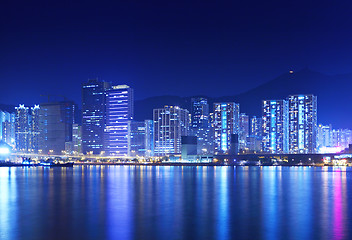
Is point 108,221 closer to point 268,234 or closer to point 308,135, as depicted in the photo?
point 268,234

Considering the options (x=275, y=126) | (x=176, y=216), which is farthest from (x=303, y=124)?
(x=176, y=216)

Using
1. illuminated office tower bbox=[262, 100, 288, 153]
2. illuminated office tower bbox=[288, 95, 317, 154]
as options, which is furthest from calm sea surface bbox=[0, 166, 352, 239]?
illuminated office tower bbox=[262, 100, 288, 153]

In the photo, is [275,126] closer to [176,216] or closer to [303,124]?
[303,124]

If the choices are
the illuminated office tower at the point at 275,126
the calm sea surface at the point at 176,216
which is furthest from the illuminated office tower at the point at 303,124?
the calm sea surface at the point at 176,216

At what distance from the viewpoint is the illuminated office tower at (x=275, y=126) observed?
189000 mm

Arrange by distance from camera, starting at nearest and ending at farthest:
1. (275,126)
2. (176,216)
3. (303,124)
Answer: (176,216) < (303,124) < (275,126)

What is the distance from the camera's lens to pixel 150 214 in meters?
22.5

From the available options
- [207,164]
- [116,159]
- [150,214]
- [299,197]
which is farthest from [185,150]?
[150,214]

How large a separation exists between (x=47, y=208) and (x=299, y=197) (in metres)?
18.0

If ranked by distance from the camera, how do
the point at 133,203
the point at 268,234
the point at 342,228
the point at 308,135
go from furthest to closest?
the point at 308,135 < the point at 133,203 < the point at 342,228 < the point at 268,234

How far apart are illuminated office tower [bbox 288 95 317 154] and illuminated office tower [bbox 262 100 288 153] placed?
2.55 metres

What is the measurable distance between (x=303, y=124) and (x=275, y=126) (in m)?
12.4

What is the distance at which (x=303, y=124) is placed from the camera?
185500 mm

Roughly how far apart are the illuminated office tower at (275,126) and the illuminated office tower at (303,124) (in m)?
2.55
